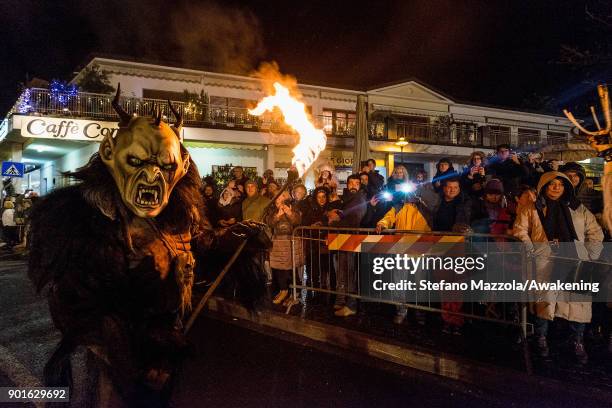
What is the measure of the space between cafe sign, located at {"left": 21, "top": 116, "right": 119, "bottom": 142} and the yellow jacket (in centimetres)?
1410

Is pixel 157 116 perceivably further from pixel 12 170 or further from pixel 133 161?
pixel 12 170

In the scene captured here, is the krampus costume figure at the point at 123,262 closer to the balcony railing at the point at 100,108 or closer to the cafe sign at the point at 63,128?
the balcony railing at the point at 100,108

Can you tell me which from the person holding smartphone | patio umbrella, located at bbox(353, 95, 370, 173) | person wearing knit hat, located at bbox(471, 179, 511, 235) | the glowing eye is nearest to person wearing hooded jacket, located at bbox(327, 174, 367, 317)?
the person holding smartphone

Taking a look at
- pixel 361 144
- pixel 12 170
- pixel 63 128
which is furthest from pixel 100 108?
pixel 361 144

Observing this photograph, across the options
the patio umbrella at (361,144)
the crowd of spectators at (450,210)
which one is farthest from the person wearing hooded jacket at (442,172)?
the patio umbrella at (361,144)

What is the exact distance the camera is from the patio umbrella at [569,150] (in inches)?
373

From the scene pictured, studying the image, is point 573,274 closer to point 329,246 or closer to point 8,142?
point 329,246

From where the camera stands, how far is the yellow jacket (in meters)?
6.55

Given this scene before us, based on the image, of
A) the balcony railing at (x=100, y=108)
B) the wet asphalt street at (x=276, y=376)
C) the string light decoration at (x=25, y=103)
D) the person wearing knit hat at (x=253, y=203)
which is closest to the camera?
the wet asphalt street at (x=276, y=376)

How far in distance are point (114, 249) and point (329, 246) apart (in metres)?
4.77

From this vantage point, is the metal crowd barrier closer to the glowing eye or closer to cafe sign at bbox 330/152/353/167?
the glowing eye

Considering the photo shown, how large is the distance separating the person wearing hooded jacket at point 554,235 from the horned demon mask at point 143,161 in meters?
4.30

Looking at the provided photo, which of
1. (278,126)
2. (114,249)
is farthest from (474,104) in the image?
(114,249)

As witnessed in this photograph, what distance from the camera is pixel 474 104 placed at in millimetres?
29047
